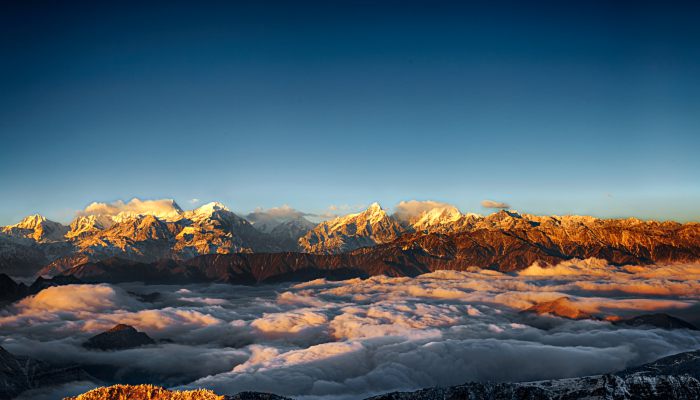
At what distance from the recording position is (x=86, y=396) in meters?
122

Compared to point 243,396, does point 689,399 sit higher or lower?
higher

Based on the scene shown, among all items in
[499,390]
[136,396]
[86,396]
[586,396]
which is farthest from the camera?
[499,390]

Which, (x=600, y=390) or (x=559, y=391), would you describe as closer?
(x=600, y=390)

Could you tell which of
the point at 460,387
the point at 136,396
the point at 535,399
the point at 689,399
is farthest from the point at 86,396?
the point at 689,399

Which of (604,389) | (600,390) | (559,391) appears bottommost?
(559,391)

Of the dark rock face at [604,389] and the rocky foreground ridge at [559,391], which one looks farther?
the dark rock face at [604,389]

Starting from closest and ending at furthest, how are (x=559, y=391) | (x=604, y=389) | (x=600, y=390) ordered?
(x=600, y=390)
(x=604, y=389)
(x=559, y=391)

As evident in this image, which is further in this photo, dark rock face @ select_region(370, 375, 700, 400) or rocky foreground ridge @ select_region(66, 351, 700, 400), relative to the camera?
dark rock face @ select_region(370, 375, 700, 400)

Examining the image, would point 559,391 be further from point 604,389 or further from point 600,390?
point 604,389

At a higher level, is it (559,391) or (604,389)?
(604,389)

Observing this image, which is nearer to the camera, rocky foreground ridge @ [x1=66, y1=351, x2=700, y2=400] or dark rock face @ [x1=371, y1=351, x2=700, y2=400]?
rocky foreground ridge @ [x1=66, y1=351, x2=700, y2=400]

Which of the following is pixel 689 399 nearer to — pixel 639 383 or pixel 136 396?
pixel 639 383

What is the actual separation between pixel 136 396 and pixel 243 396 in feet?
129

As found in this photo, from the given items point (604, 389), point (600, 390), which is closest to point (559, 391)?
point (600, 390)
